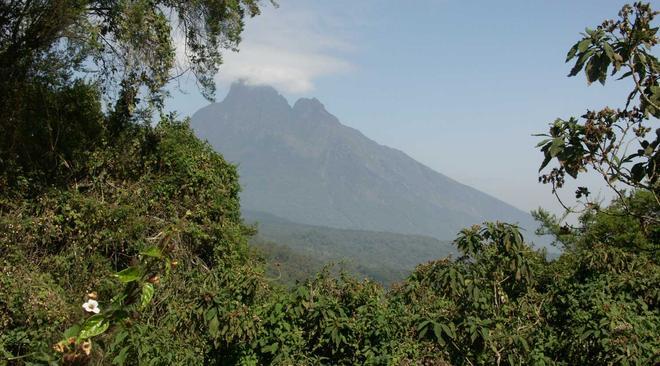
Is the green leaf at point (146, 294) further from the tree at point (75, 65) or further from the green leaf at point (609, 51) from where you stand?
the tree at point (75, 65)

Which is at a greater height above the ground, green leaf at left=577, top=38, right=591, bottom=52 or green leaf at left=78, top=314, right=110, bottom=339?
green leaf at left=577, top=38, right=591, bottom=52

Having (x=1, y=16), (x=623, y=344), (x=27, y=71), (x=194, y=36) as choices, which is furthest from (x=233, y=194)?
(x=623, y=344)

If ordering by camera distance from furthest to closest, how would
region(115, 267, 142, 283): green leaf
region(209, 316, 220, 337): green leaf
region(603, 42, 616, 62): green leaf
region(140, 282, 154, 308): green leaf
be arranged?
1. region(209, 316, 220, 337): green leaf
2. region(603, 42, 616, 62): green leaf
3. region(140, 282, 154, 308): green leaf
4. region(115, 267, 142, 283): green leaf

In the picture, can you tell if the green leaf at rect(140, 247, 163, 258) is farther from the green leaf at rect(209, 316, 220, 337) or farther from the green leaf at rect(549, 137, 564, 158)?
the green leaf at rect(209, 316, 220, 337)

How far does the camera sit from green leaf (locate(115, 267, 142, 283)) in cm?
176

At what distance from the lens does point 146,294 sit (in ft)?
6.28

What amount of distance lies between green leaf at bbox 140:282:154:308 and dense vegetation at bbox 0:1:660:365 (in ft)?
0.04

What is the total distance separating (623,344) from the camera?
14.9ft

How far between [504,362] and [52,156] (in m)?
8.82

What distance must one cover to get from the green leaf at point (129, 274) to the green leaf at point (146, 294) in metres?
0.13

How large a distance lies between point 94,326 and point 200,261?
9472mm

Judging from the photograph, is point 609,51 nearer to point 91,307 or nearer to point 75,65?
point 91,307

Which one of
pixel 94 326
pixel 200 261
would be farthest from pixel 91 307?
pixel 200 261

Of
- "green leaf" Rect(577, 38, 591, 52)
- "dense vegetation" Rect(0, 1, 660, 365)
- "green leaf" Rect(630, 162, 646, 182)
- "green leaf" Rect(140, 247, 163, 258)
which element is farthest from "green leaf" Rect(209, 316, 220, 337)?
"green leaf" Rect(577, 38, 591, 52)
